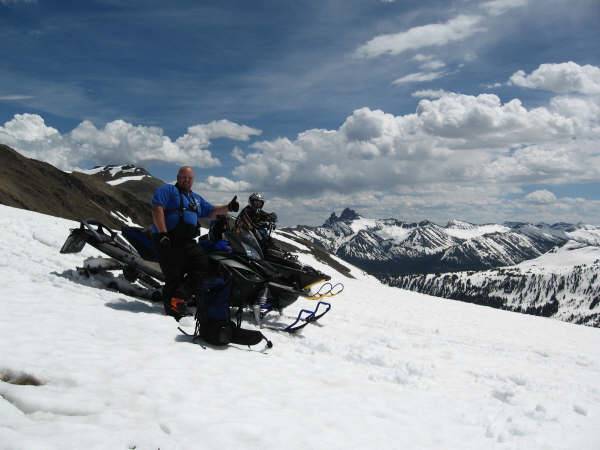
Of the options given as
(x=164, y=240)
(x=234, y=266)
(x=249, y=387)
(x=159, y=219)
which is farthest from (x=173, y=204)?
(x=249, y=387)

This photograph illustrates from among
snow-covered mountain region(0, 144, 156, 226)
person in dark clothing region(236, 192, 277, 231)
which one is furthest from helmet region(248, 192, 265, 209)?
snow-covered mountain region(0, 144, 156, 226)

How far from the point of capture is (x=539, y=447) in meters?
5.76

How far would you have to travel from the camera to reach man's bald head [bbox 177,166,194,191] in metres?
9.61

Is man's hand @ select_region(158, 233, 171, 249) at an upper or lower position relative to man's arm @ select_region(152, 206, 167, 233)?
lower

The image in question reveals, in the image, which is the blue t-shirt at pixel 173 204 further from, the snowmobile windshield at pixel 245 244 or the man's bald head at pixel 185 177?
the snowmobile windshield at pixel 245 244

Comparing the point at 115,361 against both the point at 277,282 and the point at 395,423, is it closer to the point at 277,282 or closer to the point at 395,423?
the point at 395,423

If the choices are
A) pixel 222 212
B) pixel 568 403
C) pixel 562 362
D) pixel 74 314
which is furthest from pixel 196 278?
pixel 562 362

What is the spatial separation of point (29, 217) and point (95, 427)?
19.6 m

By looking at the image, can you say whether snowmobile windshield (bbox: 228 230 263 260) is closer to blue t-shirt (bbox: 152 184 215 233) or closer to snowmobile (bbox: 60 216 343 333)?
snowmobile (bbox: 60 216 343 333)

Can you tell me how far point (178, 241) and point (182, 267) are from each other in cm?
58

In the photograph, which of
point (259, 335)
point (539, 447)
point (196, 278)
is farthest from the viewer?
point (196, 278)

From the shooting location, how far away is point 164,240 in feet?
29.2

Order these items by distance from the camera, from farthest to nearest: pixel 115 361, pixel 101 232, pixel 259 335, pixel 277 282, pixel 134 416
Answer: pixel 101 232, pixel 277 282, pixel 259 335, pixel 115 361, pixel 134 416

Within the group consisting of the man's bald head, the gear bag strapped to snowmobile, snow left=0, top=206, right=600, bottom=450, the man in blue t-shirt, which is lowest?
snow left=0, top=206, right=600, bottom=450
